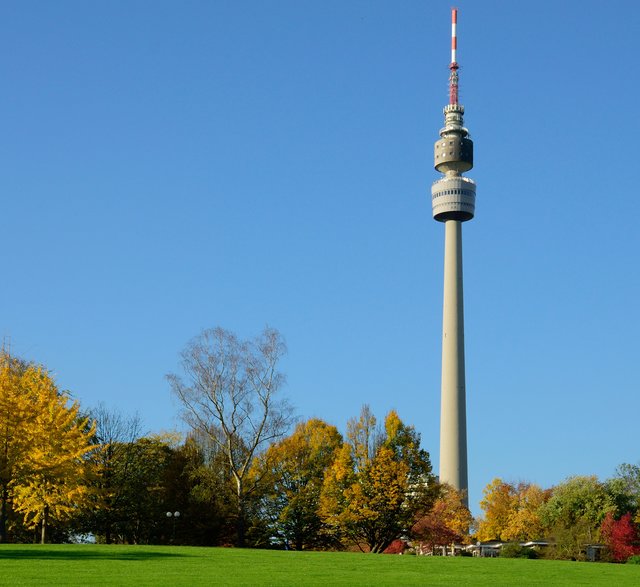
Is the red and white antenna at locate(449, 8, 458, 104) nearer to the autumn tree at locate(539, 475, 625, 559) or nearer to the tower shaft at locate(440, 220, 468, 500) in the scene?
the tower shaft at locate(440, 220, 468, 500)

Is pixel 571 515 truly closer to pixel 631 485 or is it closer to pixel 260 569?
pixel 631 485

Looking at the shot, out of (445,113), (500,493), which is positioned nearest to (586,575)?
(500,493)

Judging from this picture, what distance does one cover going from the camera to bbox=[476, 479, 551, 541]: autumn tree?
96.9 meters

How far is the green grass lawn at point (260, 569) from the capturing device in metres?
29.2

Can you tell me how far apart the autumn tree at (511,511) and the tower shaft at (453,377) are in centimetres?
1070

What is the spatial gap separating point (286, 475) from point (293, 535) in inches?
171

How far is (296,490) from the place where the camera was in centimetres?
6662

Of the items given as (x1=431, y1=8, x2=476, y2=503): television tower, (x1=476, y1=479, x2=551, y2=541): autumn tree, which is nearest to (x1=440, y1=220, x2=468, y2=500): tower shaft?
(x1=431, y1=8, x2=476, y2=503): television tower

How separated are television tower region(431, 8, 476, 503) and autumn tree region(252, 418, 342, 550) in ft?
169

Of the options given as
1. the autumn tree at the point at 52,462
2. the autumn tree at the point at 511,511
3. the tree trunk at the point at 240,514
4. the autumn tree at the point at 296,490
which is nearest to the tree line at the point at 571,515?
the autumn tree at the point at 511,511

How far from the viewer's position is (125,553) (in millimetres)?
40406

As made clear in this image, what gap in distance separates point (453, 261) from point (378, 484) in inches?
3000

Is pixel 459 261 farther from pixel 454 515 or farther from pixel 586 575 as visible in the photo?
pixel 586 575

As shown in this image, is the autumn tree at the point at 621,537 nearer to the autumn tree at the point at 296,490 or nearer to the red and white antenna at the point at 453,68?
the autumn tree at the point at 296,490
